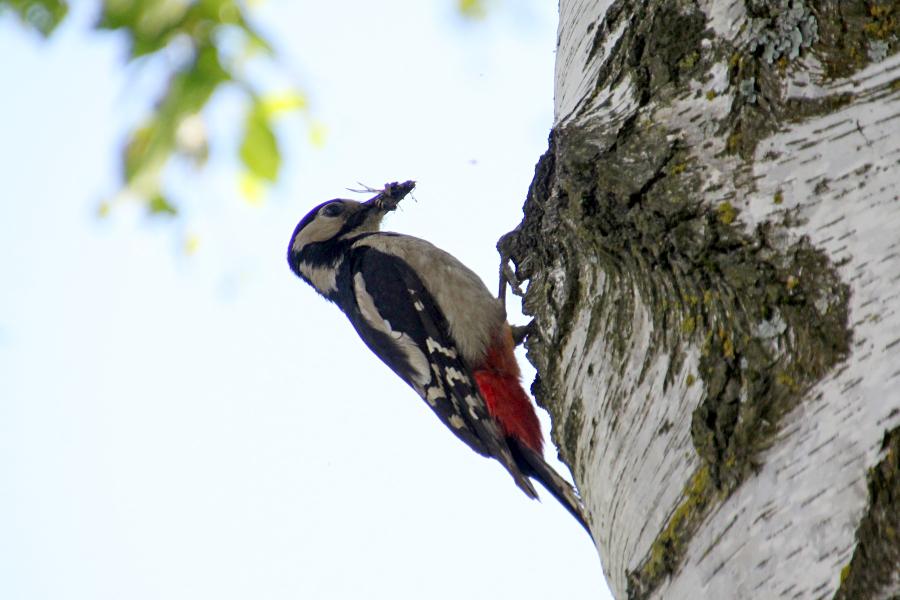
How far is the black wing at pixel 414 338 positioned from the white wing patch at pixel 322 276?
16 centimetres

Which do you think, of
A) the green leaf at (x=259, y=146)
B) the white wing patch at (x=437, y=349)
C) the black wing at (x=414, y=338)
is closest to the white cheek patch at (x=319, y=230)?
the black wing at (x=414, y=338)

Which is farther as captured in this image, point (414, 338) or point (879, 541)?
point (414, 338)

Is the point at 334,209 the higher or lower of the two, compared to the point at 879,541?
higher

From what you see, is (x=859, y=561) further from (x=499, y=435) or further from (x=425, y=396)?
(x=425, y=396)

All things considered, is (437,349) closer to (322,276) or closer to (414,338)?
(414,338)

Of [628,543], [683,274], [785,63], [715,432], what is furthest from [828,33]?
[628,543]

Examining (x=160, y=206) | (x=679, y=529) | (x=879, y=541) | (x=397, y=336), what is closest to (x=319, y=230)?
(x=397, y=336)

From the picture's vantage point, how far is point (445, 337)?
3783mm

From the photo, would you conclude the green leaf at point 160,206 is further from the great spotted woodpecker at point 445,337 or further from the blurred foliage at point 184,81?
the great spotted woodpecker at point 445,337

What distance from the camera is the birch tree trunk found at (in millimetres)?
1095

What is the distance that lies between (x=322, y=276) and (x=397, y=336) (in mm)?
601

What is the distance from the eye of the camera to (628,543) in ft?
4.62

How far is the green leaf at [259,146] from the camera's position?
2500 mm

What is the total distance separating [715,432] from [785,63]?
1.76 ft
